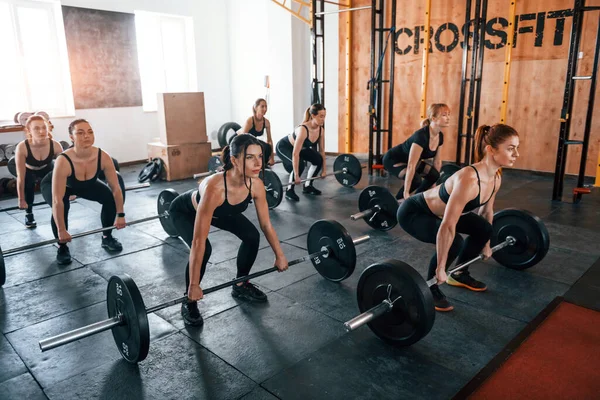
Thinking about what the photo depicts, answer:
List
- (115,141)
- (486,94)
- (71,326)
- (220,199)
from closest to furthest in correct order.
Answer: (220,199) < (71,326) < (486,94) < (115,141)

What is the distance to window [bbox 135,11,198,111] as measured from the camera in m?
6.85

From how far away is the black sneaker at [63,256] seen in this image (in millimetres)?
3004

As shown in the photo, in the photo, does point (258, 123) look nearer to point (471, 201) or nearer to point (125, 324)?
point (471, 201)

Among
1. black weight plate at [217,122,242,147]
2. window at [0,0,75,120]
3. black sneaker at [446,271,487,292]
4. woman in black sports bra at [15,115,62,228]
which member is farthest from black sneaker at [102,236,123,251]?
black weight plate at [217,122,242,147]

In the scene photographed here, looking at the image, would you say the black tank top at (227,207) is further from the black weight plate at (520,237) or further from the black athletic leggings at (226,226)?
the black weight plate at (520,237)

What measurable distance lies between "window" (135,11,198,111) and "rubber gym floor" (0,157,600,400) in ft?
13.2

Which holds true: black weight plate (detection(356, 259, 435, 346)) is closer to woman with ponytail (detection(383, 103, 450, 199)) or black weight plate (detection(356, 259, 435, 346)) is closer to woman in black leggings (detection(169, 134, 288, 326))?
woman in black leggings (detection(169, 134, 288, 326))

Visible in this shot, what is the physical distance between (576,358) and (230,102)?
700 cm

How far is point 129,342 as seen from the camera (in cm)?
179

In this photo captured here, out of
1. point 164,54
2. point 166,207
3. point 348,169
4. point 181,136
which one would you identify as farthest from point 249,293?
point 164,54

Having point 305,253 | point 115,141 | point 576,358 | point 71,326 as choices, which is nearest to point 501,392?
point 576,358

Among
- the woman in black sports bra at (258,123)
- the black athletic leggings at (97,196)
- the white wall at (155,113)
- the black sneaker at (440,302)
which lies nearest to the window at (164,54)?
the white wall at (155,113)

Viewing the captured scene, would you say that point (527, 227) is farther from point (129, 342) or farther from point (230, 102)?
point (230, 102)

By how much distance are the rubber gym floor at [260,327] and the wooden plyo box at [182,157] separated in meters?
2.17
